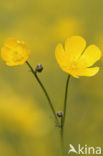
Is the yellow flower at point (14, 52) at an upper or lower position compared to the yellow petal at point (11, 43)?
lower

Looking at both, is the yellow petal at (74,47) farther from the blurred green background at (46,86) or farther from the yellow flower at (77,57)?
the blurred green background at (46,86)

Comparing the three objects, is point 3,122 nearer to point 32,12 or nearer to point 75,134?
point 75,134

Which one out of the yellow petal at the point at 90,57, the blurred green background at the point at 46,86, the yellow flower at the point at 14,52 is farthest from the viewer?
the blurred green background at the point at 46,86

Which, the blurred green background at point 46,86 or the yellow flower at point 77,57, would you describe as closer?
the yellow flower at point 77,57

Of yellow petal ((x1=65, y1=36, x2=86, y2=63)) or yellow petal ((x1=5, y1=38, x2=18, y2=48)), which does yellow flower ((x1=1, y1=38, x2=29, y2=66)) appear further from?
yellow petal ((x1=65, y1=36, x2=86, y2=63))

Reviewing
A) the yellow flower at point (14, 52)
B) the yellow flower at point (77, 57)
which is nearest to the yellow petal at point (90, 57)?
the yellow flower at point (77, 57)

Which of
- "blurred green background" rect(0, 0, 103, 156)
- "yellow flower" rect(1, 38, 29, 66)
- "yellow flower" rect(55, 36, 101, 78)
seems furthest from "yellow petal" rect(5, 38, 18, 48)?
"blurred green background" rect(0, 0, 103, 156)

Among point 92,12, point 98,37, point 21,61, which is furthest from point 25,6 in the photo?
point 21,61
